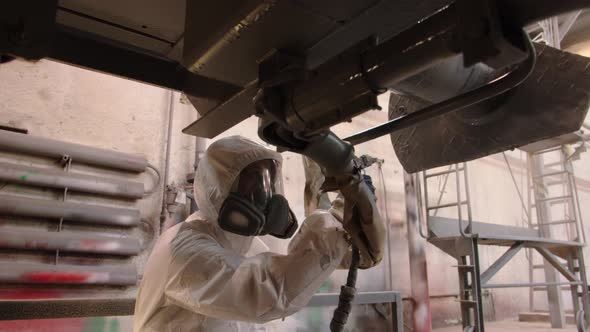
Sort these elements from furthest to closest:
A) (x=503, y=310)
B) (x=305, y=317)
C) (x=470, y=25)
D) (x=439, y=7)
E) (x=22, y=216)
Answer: (x=503, y=310) → (x=305, y=317) → (x=22, y=216) → (x=439, y=7) → (x=470, y=25)

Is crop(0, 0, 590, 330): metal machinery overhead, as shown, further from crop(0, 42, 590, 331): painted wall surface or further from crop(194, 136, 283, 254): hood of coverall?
crop(0, 42, 590, 331): painted wall surface

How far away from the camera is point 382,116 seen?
13.0 ft

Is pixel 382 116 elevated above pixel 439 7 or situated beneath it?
elevated above

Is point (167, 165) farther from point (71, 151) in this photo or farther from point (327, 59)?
point (327, 59)

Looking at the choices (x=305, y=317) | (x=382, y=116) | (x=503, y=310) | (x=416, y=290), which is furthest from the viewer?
(x=503, y=310)

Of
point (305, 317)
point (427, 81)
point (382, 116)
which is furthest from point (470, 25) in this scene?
point (382, 116)

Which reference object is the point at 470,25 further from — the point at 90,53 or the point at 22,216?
the point at 22,216

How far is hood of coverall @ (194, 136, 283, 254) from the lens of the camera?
1433 mm

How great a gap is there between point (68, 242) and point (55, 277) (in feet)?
0.54

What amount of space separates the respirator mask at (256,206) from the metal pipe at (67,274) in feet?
3.23

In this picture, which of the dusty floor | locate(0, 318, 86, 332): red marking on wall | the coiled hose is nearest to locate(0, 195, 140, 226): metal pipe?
locate(0, 318, 86, 332): red marking on wall

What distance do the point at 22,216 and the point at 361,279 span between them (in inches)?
97.2

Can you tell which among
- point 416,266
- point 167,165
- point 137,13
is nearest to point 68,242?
point 167,165

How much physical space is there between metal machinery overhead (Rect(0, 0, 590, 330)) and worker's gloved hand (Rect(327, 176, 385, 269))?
0.15 feet
